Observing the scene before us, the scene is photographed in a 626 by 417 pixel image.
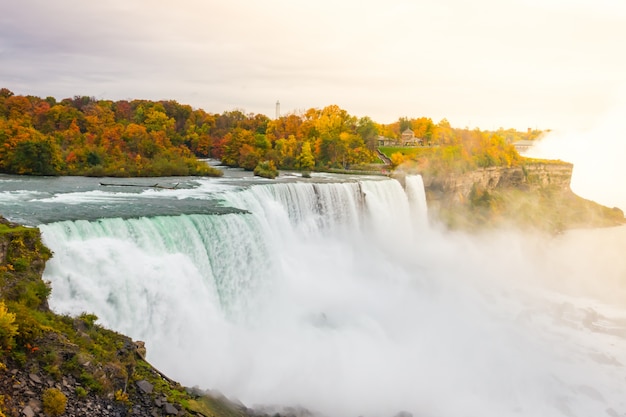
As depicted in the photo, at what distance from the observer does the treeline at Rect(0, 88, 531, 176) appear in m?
26.5

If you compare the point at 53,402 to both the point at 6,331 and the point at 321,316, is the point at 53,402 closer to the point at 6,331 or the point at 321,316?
the point at 6,331

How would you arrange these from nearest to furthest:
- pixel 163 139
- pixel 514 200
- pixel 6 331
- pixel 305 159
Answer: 1. pixel 6 331
2. pixel 163 139
3. pixel 305 159
4. pixel 514 200

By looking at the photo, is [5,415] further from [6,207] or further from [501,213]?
[501,213]

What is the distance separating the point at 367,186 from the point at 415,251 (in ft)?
15.4

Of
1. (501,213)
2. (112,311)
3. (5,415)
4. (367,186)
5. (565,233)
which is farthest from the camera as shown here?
(565,233)

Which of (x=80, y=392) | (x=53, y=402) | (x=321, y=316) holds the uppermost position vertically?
(x=53, y=402)

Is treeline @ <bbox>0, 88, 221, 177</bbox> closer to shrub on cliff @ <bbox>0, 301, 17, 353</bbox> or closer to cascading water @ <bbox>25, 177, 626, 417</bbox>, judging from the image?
cascading water @ <bbox>25, 177, 626, 417</bbox>

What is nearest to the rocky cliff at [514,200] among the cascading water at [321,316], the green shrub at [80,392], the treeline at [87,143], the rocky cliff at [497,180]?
the rocky cliff at [497,180]

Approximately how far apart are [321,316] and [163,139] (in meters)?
23.8

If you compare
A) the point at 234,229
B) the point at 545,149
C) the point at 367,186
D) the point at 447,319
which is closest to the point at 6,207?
the point at 234,229

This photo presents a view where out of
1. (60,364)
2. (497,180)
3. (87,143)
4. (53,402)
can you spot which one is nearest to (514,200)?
(497,180)

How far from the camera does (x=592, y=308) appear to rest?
22.4 m

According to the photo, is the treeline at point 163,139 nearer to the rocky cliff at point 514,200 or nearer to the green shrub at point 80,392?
Result: the rocky cliff at point 514,200

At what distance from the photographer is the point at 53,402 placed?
20.2 ft
